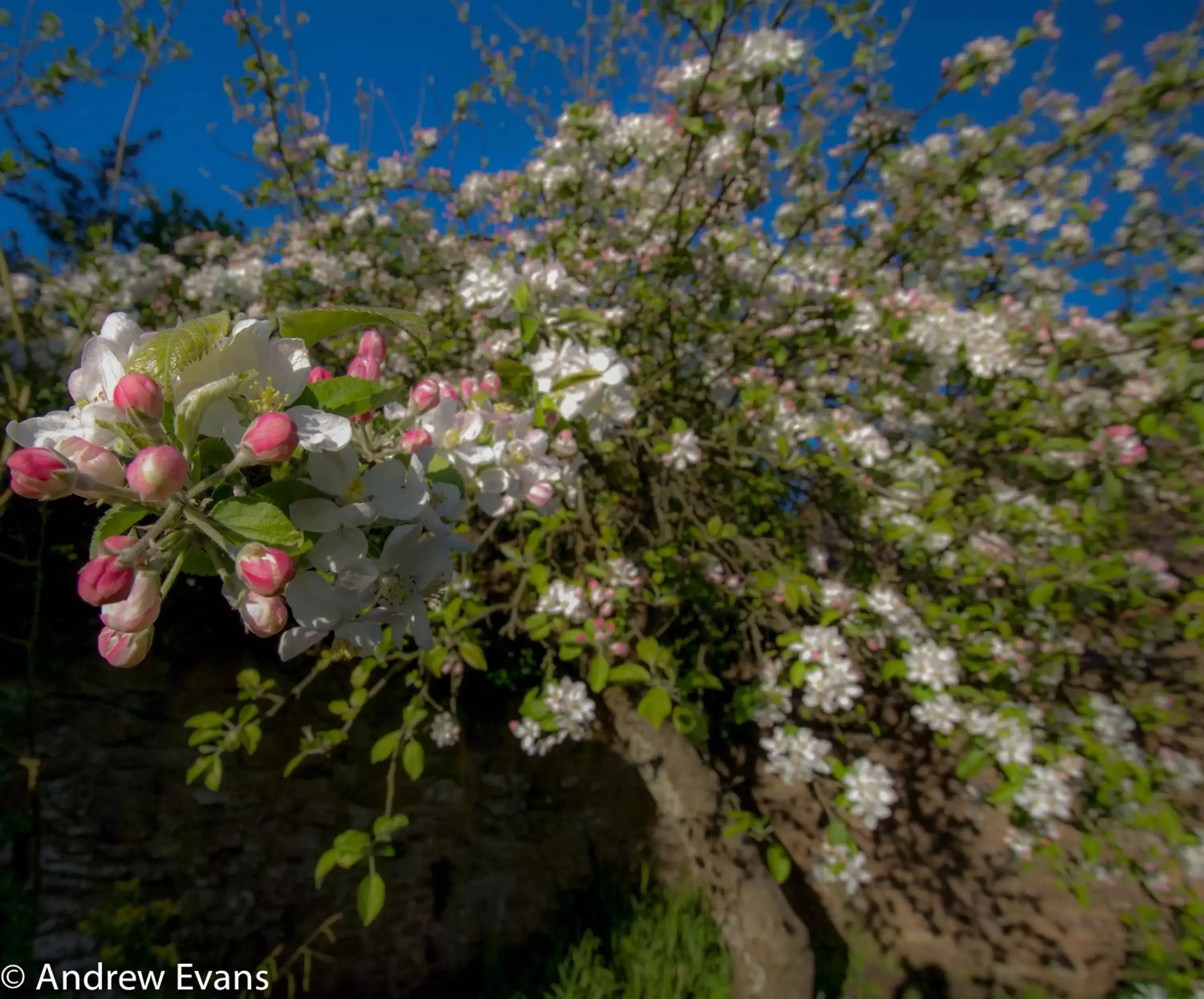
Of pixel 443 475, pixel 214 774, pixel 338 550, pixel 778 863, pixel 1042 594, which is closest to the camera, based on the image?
pixel 338 550

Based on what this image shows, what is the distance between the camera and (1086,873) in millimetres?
2383

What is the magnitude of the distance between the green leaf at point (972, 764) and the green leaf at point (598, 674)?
1.03 meters

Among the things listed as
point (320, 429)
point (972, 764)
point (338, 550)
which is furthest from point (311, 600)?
point (972, 764)

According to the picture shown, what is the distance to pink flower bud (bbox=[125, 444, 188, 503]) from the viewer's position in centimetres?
50

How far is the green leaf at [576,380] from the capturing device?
1268 mm

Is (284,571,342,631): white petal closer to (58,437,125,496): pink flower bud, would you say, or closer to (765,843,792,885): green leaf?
(58,437,125,496): pink flower bud

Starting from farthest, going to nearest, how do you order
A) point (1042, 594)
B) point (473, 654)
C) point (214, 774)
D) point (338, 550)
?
point (1042, 594), point (473, 654), point (214, 774), point (338, 550)

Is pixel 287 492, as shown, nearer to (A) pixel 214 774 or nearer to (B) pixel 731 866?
(A) pixel 214 774

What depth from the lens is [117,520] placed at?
571 millimetres

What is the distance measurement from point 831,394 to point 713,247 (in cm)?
81

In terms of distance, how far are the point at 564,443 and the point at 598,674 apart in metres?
0.67

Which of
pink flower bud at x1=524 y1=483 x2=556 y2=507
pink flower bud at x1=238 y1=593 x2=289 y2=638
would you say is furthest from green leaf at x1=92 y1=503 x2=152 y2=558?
pink flower bud at x1=524 y1=483 x2=556 y2=507

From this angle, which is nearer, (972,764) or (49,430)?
(49,430)

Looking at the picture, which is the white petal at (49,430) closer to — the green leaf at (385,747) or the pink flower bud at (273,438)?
the pink flower bud at (273,438)
